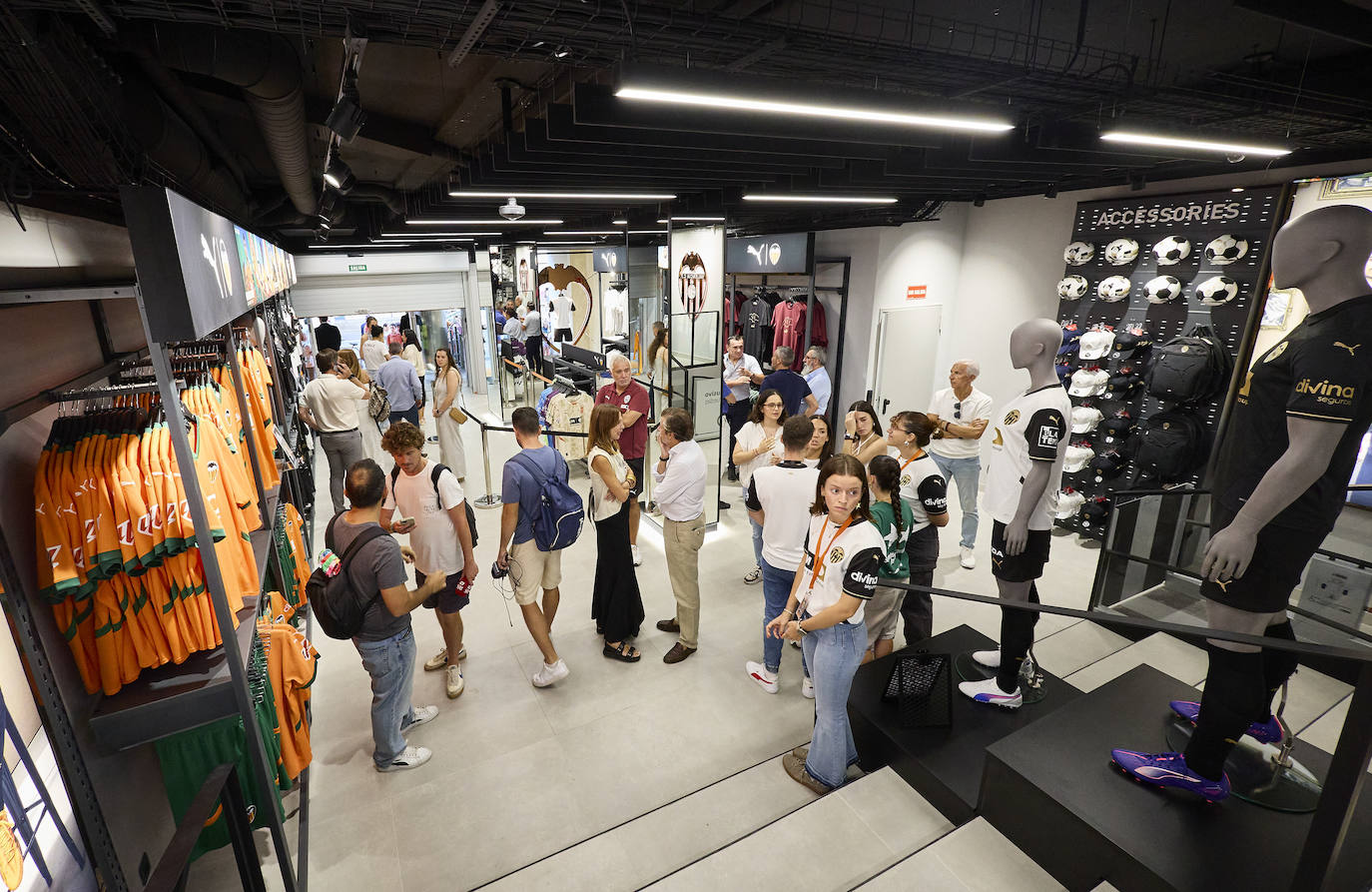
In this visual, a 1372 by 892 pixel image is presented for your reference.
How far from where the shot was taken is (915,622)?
13.4 feet

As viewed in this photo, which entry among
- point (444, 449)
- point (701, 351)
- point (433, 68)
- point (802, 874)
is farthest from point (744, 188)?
point (802, 874)

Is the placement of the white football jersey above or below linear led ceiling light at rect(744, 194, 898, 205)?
below

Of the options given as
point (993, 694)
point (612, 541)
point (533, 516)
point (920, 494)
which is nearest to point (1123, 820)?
point (993, 694)

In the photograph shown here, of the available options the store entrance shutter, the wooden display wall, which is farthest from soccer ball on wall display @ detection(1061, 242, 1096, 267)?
the store entrance shutter

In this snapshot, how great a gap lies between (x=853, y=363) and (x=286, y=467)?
6.94 m

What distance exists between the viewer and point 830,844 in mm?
2695

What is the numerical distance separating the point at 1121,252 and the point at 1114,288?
0.34 metres

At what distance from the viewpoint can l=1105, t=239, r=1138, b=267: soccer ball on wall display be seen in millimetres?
5910

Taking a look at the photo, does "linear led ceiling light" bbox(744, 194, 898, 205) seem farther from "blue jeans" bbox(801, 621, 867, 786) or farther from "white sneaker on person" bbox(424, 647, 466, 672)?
"white sneaker on person" bbox(424, 647, 466, 672)

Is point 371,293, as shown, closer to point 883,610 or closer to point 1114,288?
point 883,610

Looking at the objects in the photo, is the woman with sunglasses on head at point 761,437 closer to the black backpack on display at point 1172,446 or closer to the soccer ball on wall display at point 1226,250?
the black backpack on display at point 1172,446

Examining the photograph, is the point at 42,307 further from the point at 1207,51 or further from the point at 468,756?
the point at 1207,51

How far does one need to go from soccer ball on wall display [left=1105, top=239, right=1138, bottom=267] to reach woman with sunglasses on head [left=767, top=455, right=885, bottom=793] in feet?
16.4

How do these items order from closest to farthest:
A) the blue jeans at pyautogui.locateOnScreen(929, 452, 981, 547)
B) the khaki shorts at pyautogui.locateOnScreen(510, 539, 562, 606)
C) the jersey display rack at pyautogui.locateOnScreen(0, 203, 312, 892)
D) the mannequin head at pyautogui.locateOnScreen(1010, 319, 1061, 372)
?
1. the jersey display rack at pyautogui.locateOnScreen(0, 203, 312, 892)
2. the mannequin head at pyautogui.locateOnScreen(1010, 319, 1061, 372)
3. the khaki shorts at pyautogui.locateOnScreen(510, 539, 562, 606)
4. the blue jeans at pyautogui.locateOnScreen(929, 452, 981, 547)
